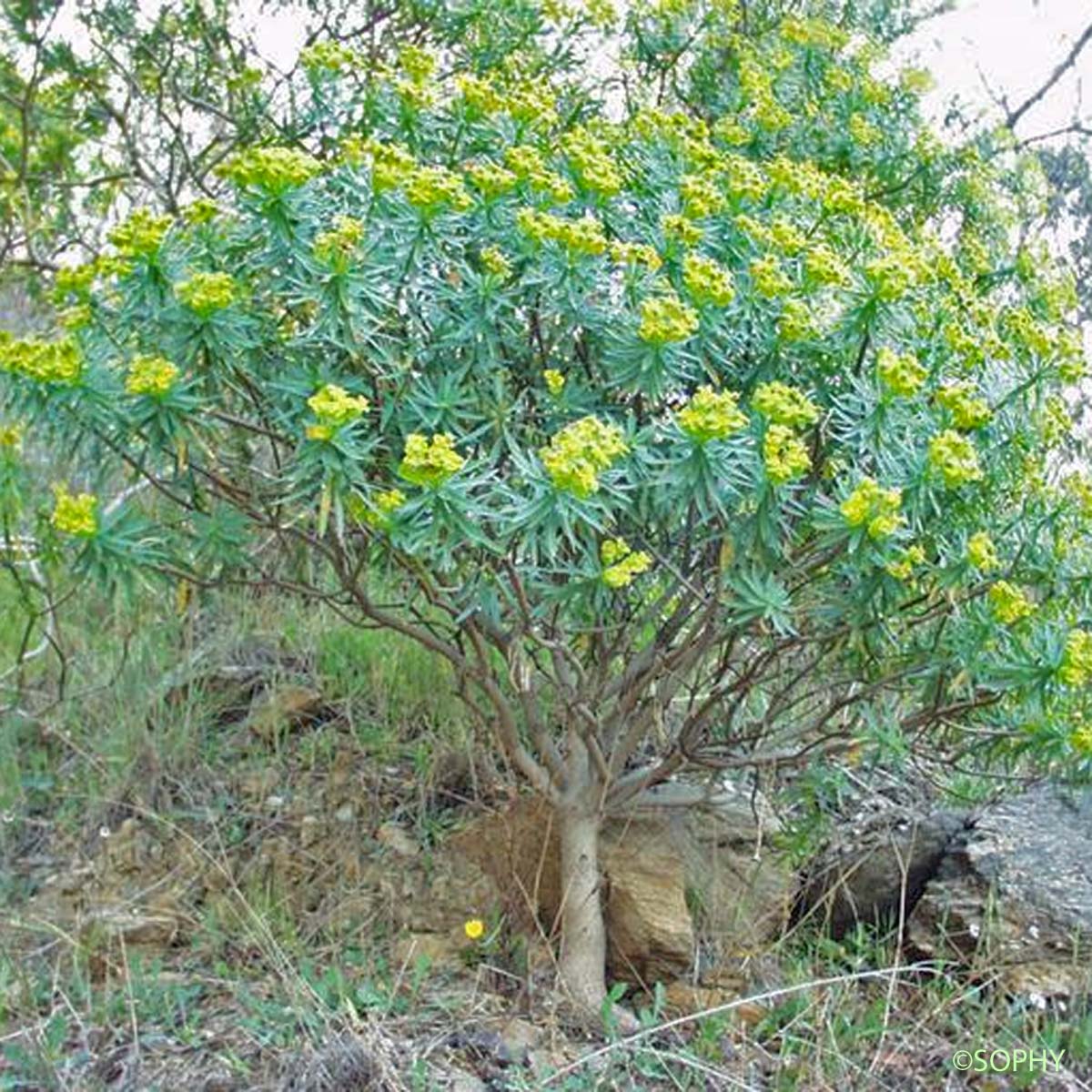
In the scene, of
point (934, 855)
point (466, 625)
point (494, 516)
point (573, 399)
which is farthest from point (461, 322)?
point (934, 855)

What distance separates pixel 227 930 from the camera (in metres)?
4.12

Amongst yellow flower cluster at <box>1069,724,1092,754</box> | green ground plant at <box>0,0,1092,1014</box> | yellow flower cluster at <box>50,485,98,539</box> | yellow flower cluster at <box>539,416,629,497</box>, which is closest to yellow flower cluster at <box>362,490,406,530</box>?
green ground plant at <box>0,0,1092,1014</box>

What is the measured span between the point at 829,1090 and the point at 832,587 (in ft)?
3.68

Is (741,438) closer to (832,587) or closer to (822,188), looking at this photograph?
(832,587)

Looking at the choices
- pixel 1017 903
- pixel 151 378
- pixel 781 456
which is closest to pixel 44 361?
pixel 151 378

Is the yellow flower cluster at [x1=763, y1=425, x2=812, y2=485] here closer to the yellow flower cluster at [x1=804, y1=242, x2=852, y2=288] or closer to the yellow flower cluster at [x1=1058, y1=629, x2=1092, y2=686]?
the yellow flower cluster at [x1=804, y1=242, x2=852, y2=288]

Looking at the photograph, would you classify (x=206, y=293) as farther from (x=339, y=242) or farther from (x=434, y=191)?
(x=434, y=191)

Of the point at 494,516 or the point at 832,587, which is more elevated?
the point at 494,516

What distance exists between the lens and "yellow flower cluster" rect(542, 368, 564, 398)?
3.04m

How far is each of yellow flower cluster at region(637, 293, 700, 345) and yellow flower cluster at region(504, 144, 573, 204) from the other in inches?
12.8

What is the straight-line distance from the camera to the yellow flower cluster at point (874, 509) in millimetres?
2797

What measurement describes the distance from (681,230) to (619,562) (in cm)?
71

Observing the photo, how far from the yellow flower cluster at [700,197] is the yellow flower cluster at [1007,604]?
1.01 meters

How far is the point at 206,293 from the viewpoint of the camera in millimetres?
→ 2801
